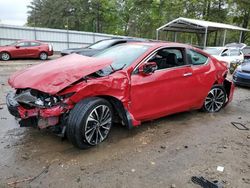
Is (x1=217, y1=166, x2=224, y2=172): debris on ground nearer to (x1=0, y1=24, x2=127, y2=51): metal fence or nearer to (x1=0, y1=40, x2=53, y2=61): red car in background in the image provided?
(x1=0, y1=40, x2=53, y2=61): red car in background

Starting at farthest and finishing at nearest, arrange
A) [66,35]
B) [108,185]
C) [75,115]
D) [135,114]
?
[66,35], [135,114], [75,115], [108,185]

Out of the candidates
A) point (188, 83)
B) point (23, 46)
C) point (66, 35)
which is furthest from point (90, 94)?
point (66, 35)

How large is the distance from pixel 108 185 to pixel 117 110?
4.23 ft

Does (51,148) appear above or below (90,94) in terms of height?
below

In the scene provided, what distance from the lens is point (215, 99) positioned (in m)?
5.64

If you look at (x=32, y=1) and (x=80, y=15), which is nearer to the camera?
(x=80, y=15)

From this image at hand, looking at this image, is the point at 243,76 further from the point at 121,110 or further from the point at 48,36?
the point at 48,36

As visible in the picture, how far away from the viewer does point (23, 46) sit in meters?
15.7

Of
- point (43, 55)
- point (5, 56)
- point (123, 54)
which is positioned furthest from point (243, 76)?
point (5, 56)

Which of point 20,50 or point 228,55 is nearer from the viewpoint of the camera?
point 228,55

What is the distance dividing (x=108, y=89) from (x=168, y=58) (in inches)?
62.9

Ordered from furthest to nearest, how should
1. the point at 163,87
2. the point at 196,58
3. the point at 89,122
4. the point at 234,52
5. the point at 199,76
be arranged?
the point at 234,52 < the point at 196,58 < the point at 199,76 < the point at 163,87 < the point at 89,122

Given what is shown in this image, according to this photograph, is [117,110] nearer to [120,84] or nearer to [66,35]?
[120,84]

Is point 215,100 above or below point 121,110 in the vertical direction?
below
